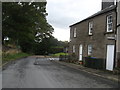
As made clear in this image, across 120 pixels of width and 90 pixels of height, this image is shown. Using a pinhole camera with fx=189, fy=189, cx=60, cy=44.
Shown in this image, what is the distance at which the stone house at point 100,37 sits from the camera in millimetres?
16331

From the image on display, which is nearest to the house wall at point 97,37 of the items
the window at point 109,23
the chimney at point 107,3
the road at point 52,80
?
the window at point 109,23

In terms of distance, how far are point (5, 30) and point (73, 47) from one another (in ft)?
33.8

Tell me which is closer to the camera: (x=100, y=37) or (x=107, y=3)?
(x=100, y=37)

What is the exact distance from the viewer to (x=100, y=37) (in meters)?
18.6

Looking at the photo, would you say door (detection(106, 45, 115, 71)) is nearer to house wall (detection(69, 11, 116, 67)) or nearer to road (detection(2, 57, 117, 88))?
house wall (detection(69, 11, 116, 67))

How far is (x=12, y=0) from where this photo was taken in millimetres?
26016

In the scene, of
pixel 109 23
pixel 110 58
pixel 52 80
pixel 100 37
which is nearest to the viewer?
pixel 52 80

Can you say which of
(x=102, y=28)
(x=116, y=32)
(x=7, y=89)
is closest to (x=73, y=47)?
(x=102, y=28)

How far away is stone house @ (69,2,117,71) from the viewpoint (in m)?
16.3

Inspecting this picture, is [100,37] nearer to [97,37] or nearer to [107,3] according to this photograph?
[97,37]

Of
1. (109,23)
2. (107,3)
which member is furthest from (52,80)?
(107,3)

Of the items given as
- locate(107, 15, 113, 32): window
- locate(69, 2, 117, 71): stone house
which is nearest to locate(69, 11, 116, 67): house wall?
locate(69, 2, 117, 71): stone house

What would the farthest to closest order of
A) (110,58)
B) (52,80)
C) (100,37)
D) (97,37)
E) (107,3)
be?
(107,3), (97,37), (100,37), (110,58), (52,80)

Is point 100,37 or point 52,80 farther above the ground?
point 100,37
